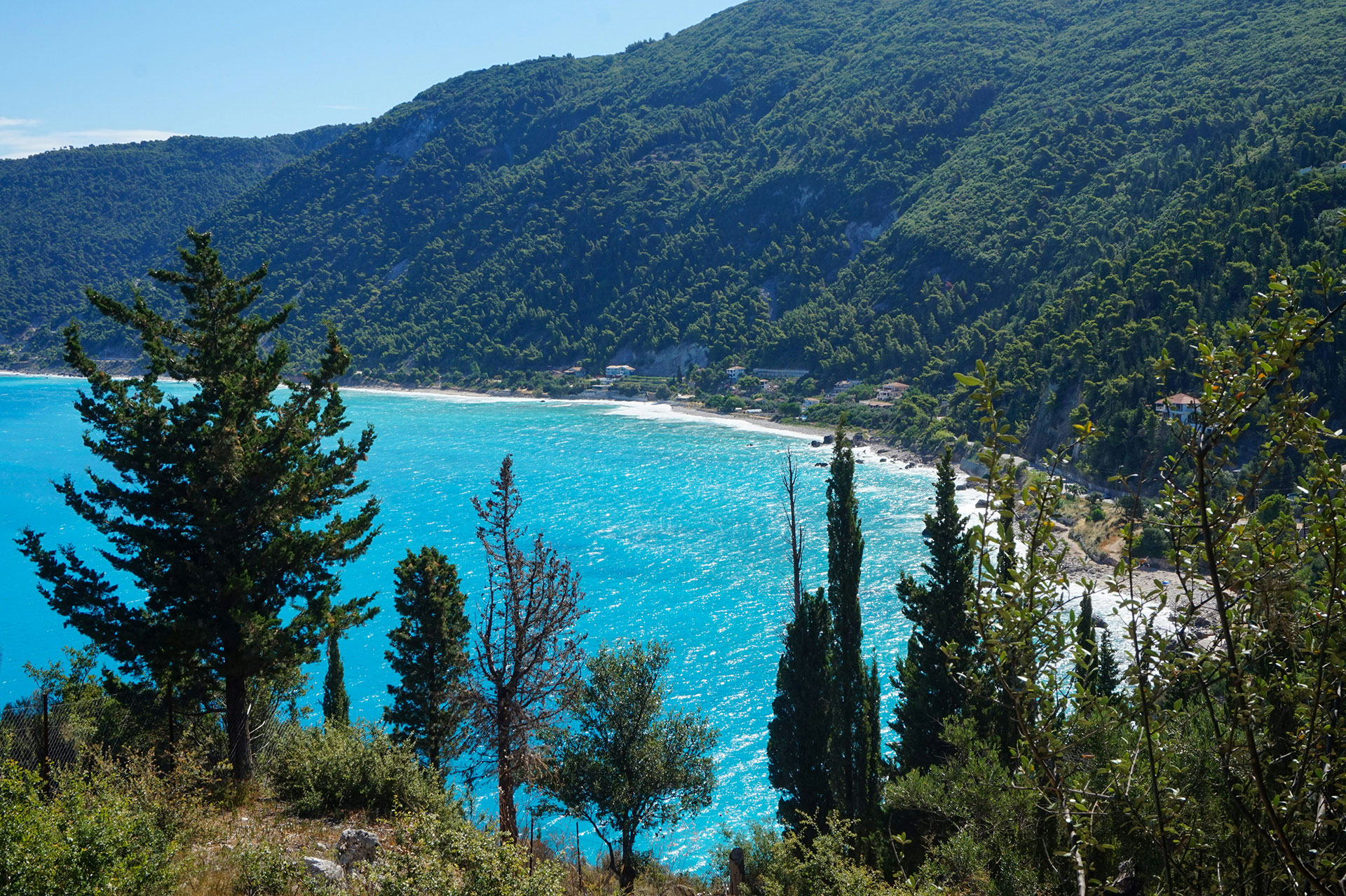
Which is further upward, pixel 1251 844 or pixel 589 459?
pixel 1251 844

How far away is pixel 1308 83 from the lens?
4168 inches

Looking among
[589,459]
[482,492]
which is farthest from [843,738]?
[589,459]

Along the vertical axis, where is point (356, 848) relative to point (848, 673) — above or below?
above

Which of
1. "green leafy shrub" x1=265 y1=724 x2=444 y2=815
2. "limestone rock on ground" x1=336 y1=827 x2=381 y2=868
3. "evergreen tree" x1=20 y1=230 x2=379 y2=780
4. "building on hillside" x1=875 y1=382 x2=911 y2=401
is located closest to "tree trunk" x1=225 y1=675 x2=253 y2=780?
"evergreen tree" x1=20 y1=230 x2=379 y2=780

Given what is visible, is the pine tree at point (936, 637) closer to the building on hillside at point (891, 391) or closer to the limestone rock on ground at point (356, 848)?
the limestone rock on ground at point (356, 848)

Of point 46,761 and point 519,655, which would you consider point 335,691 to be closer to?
point 519,655

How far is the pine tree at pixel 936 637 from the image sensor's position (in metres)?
22.4

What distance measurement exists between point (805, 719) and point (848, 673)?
75.2 inches

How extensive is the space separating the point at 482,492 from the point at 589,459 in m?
17.9

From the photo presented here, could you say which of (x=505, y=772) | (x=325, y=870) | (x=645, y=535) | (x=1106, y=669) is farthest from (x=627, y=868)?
(x=645, y=535)

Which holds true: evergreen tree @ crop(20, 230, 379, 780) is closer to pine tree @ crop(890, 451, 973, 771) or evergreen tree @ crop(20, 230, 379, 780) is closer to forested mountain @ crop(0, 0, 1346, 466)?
pine tree @ crop(890, 451, 973, 771)

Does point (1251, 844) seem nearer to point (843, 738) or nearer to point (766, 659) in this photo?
point (843, 738)

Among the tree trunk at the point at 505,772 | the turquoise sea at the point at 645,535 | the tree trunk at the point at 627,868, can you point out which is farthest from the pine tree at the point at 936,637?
the tree trunk at the point at 505,772

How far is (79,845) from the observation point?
23.0ft
